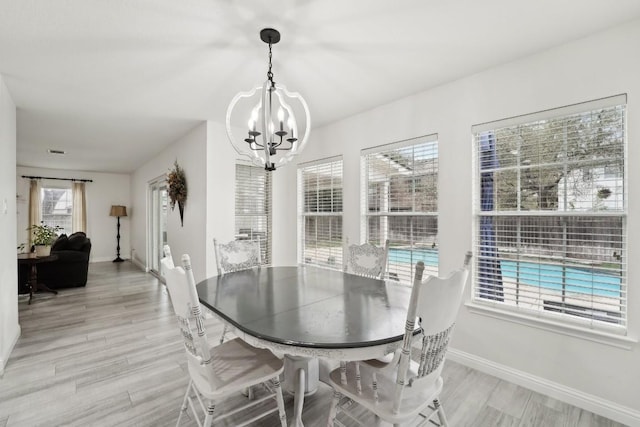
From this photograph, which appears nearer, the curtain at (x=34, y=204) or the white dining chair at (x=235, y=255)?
the white dining chair at (x=235, y=255)

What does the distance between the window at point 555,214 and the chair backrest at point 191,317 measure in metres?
2.26

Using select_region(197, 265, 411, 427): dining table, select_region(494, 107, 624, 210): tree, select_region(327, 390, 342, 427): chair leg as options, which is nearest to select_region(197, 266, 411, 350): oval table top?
select_region(197, 265, 411, 427): dining table

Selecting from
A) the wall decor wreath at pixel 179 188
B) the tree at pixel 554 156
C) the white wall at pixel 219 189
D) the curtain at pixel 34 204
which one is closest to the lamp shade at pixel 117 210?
the curtain at pixel 34 204

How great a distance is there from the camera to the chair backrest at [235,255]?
287cm

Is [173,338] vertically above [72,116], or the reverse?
[72,116]

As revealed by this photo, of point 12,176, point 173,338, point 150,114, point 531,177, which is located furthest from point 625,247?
point 12,176

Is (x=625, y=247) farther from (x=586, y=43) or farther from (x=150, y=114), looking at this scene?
(x=150, y=114)

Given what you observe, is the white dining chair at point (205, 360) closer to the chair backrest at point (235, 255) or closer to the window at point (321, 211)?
the chair backrest at point (235, 255)

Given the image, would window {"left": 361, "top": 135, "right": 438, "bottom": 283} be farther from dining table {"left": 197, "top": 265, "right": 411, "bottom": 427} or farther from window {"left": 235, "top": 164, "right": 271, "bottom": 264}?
window {"left": 235, "top": 164, "right": 271, "bottom": 264}

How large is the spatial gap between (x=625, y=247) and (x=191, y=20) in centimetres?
315

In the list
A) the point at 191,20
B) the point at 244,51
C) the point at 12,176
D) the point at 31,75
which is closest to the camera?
the point at 191,20

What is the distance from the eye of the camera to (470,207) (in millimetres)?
2625

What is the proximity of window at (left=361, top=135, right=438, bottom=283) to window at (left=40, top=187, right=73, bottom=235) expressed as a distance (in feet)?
27.3

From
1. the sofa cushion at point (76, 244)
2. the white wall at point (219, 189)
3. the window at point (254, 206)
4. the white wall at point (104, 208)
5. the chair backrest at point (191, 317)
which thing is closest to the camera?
the chair backrest at point (191, 317)
